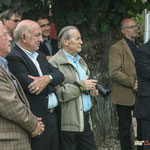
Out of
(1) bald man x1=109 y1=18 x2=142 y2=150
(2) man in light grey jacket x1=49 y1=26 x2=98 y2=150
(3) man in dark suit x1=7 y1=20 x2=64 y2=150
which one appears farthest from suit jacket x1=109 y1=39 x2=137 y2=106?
(3) man in dark suit x1=7 y1=20 x2=64 y2=150

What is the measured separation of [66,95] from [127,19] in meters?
1.82

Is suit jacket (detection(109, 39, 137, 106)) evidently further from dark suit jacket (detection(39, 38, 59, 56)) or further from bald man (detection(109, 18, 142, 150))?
dark suit jacket (detection(39, 38, 59, 56))

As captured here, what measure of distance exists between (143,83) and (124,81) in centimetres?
77

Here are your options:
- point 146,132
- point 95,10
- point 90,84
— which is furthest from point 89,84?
point 95,10

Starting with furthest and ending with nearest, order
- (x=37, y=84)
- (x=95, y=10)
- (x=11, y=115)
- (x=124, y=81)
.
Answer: (x=95, y=10) → (x=124, y=81) → (x=37, y=84) → (x=11, y=115)

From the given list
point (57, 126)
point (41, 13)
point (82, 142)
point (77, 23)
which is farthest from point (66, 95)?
point (41, 13)

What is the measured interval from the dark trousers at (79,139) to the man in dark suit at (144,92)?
2.00 ft

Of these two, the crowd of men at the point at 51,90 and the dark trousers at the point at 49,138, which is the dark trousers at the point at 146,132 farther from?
the dark trousers at the point at 49,138

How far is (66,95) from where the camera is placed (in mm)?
3355

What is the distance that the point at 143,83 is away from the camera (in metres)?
3.54

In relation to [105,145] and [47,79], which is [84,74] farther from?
[105,145]

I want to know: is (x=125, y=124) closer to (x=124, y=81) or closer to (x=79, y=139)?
(x=124, y=81)

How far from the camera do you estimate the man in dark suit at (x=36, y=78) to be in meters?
2.94

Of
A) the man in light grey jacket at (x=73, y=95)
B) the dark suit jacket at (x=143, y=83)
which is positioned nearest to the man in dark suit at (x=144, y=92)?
the dark suit jacket at (x=143, y=83)
